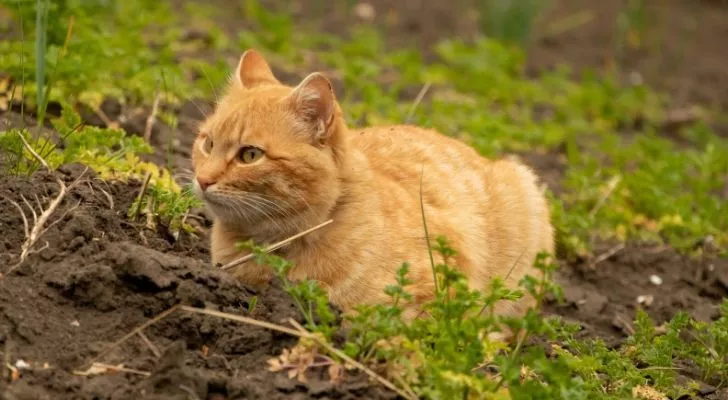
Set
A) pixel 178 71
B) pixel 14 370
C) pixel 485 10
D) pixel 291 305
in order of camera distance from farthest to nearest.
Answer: pixel 485 10
pixel 178 71
pixel 291 305
pixel 14 370

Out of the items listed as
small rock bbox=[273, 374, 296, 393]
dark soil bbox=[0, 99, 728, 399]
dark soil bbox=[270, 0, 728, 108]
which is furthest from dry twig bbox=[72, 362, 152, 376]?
dark soil bbox=[270, 0, 728, 108]

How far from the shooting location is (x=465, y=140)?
7012 mm

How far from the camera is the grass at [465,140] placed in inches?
141

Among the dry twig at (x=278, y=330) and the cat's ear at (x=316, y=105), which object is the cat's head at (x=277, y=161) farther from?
the dry twig at (x=278, y=330)

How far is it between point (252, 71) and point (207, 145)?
568mm

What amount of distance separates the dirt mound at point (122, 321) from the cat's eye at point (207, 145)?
431 mm

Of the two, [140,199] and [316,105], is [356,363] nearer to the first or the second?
[316,105]

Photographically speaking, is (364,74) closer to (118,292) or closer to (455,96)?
(455,96)

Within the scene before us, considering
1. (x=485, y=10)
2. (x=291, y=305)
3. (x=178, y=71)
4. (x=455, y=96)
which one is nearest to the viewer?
(x=291, y=305)

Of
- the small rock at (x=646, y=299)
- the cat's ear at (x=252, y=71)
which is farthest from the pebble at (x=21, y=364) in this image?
the small rock at (x=646, y=299)

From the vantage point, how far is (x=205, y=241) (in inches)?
187

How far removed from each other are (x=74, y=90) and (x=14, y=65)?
445 mm

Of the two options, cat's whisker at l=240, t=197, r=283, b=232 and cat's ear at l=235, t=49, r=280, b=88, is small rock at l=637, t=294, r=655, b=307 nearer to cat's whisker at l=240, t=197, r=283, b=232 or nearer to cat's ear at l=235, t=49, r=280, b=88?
cat's ear at l=235, t=49, r=280, b=88

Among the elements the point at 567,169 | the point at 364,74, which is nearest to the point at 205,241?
the point at 364,74
